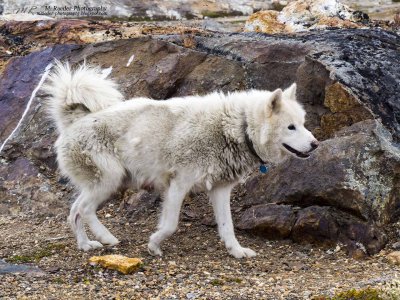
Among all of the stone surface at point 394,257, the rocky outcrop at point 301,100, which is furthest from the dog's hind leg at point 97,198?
the stone surface at point 394,257

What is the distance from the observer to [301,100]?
413 inches

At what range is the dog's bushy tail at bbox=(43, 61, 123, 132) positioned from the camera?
8828mm

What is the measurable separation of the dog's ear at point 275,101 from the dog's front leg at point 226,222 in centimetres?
121

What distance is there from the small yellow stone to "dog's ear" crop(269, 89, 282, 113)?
100 inches

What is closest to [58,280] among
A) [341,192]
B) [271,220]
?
[271,220]

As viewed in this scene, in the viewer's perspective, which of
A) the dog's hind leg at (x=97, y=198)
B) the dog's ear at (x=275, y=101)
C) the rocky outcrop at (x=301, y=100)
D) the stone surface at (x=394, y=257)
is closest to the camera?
the stone surface at (x=394, y=257)

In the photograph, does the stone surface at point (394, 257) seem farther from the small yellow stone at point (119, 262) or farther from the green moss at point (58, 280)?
the green moss at point (58, 280)

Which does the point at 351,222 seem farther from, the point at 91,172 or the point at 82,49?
the point at 82,49

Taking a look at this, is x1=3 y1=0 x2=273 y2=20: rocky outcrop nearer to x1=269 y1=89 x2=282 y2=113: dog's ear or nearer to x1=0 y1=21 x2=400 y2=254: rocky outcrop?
x1=0 y1=21 x2=400 y2=254: rocky outcrop

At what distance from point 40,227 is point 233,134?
3693 millimetres

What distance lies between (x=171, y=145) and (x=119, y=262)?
171cm

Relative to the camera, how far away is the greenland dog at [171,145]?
828 centimetres

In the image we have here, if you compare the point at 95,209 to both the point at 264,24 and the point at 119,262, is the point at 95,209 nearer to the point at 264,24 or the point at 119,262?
the point at 119,262

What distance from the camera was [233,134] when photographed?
8.39 m
